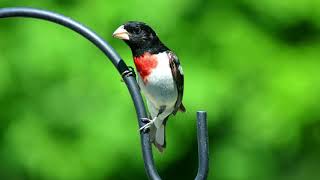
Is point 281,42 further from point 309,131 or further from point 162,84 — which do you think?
point 162,84

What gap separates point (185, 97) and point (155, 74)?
176 centimetres

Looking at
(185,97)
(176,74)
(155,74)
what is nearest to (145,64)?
(155,74)

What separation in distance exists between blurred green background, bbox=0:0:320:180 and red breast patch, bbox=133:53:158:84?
1.76 metres

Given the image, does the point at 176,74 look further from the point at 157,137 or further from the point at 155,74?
the point at 157,137

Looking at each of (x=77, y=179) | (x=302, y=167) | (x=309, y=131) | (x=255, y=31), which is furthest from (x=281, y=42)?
(x=77, y=179)

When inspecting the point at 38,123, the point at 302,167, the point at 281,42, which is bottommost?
the point at 302,167

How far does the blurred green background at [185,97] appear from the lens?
4.46 meters

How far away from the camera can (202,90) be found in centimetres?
440

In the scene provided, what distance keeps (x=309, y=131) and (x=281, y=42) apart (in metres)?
0.53

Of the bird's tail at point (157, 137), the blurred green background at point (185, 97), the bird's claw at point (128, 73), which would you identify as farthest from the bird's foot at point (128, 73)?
the blurred green background at point (185, 97)

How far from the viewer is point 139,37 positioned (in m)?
2.59

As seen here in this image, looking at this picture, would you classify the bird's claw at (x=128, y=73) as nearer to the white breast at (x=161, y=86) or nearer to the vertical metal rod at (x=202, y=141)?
the white breast at (x=161, y=86)

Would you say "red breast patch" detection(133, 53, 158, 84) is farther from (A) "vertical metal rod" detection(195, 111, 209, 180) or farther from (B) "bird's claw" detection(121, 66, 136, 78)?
(A) "vertical metal rod" detection(195, 111, 209, 180)

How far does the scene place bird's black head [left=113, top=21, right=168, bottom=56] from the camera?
254cm
